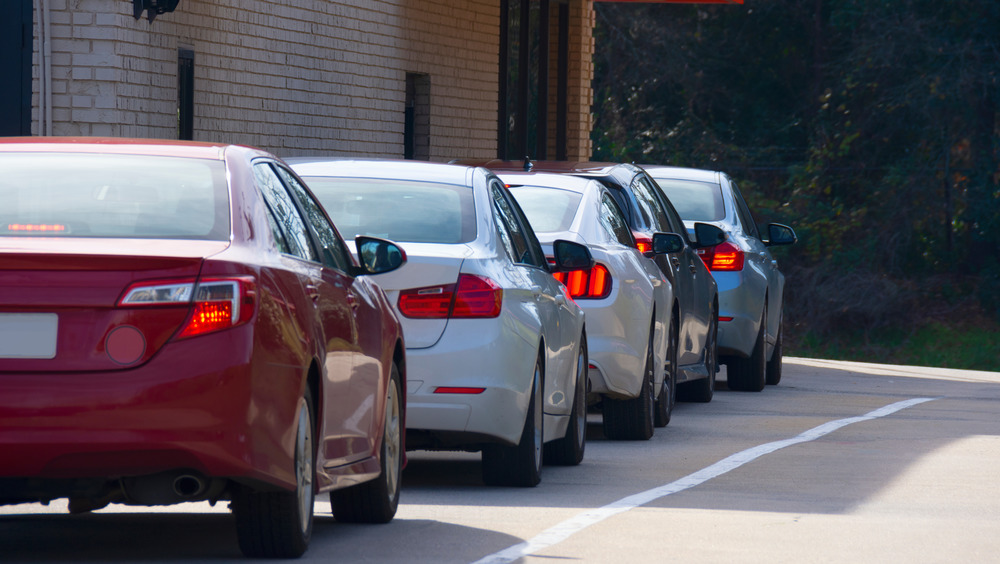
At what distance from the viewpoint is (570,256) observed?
10.7 metres

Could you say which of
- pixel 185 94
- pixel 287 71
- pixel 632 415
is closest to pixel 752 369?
pixel 287 71

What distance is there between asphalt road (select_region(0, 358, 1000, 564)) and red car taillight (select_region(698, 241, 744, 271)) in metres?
3.00

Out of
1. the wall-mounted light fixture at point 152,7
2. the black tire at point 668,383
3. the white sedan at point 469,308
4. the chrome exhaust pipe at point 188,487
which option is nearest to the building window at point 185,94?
the wall-mounted light fixture at point 152,7

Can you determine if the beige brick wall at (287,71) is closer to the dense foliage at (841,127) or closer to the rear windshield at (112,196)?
the rear windshield at (112,196)

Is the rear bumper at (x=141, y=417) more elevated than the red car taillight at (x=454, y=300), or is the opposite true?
the red car taillight at (x=454, y=300)

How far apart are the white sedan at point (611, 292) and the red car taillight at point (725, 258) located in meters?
3.78

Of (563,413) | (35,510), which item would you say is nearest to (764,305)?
(563,413)

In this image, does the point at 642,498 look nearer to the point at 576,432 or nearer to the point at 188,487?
the point at 576,432

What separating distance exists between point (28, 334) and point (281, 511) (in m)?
1.13

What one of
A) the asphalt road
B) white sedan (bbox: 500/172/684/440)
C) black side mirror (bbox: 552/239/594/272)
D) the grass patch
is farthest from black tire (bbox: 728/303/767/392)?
the grass patch

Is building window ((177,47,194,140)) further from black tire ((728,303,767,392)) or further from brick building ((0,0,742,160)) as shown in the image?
black tire ((728,303,767,392))

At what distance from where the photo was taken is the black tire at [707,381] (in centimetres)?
1518

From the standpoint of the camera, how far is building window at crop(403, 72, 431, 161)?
22.4 meters

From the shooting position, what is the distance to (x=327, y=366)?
6832 mm
